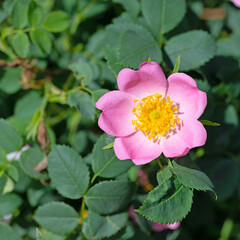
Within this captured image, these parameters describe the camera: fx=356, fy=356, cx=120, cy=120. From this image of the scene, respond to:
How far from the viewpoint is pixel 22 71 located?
1873 mm

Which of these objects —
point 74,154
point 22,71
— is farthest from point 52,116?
point 74,154

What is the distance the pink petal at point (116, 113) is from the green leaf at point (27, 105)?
0.68m

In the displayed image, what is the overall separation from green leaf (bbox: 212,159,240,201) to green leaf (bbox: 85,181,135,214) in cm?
56

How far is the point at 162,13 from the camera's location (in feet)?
5.19

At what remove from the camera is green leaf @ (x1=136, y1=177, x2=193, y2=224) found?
1116 mm

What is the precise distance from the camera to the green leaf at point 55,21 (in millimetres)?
1725

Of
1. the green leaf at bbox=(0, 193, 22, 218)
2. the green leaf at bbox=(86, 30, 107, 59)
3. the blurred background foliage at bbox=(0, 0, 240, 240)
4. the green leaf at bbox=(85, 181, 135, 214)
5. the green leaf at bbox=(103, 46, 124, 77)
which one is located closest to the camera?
the green leaf at bbox=(103, 46, 124, 77)

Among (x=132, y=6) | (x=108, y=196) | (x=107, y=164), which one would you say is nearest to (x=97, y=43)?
(x=132, y=6)

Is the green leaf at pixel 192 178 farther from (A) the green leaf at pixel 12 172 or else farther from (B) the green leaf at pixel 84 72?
(A) the green leaf at pixel 12 172

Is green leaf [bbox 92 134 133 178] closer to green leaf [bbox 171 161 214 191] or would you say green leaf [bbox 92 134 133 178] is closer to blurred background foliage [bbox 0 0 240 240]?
blurred background foliage [bbox 0 0 240 240]

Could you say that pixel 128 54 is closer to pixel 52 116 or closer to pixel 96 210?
pixel 96 210

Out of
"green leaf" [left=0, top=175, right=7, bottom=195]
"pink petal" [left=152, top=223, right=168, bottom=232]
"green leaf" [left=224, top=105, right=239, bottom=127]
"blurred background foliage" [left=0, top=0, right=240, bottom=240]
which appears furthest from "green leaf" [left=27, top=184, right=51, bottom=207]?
"green leaf" [left=224, top=105, right=239, bottom=127]

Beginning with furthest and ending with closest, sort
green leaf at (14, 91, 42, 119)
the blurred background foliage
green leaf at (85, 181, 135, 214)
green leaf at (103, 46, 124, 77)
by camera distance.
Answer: green leaf at (14, 91, 42, 119) → the blurred background foliage → green leaf at (85, 181, 135, 214) → green leaf at (103, 46, 124, 77)

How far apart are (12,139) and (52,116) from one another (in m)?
0.45
